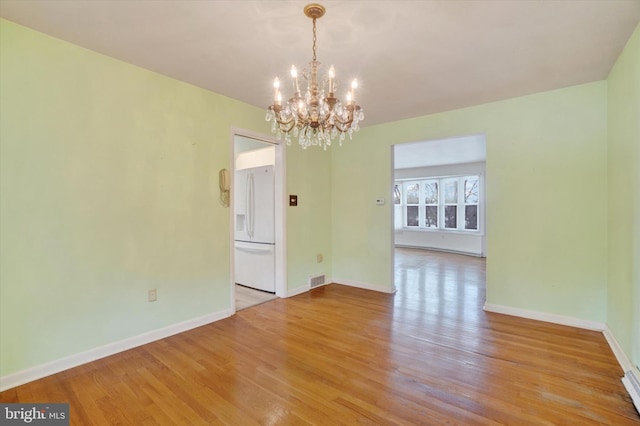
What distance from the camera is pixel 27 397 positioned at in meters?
1.98

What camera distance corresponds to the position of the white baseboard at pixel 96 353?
2.11 metres

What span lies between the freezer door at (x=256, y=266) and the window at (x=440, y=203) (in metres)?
6.24

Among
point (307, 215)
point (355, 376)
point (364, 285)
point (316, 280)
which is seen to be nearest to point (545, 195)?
point (364, 285)

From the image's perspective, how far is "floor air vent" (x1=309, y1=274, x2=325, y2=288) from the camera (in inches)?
182

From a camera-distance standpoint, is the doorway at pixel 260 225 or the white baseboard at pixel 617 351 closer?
the white baseboard at pixel 617 351

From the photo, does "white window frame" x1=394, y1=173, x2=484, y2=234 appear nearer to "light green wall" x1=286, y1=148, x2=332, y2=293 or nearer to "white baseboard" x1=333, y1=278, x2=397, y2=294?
"white baseboard" x1=333, y1=278, x2=397, y2=294

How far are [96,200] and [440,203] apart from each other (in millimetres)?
8395

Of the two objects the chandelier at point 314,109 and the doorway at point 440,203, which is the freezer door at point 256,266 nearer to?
the chandelier at point 314,109

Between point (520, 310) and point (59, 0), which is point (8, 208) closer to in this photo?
point (59, 0)

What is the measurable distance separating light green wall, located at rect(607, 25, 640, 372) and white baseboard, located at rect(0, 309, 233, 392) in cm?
368

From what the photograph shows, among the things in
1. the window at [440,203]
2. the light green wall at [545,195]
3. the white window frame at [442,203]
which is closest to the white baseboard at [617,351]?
the light green wall at [545,195]

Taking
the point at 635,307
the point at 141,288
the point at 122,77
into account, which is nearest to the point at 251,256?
the point at 141,288

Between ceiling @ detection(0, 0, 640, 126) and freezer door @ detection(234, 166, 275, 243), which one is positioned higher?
ceiling @ detection(0, 0, 640, 126)

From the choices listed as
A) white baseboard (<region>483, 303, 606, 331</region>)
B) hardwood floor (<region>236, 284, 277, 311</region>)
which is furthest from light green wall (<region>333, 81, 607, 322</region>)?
hardwood floor (<region>236, 284, 277, 311</region>)
